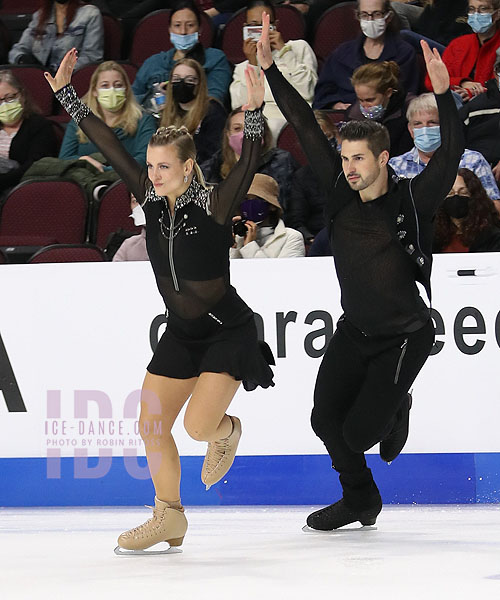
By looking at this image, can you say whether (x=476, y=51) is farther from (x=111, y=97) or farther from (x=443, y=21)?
(x=111, y=97)

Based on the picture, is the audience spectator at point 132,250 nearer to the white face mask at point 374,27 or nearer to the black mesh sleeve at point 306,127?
the black mesh sleeve at point 306,127

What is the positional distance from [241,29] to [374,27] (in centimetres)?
122

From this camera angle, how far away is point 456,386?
5.00 m

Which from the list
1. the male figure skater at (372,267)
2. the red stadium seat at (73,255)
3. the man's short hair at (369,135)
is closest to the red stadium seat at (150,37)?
the red stadium seat at (73,255)

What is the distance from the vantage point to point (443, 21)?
24.9 ft

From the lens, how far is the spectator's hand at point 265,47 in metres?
3.95

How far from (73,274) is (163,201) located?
1473 mm

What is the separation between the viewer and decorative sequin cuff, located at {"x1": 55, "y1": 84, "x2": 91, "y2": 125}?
3967mm

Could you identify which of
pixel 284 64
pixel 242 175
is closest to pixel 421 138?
pixel 284 64

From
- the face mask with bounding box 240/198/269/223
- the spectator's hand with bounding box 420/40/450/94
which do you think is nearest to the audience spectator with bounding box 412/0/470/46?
the face mask with bounding box 240/198/269/223

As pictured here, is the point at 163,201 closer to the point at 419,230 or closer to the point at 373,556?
the point at 419,230

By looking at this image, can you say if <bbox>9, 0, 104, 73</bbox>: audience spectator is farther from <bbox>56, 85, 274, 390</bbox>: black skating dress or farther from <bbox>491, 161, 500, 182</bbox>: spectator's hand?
<bbox>56, 85, 274, 390</bbox>: black skating dress

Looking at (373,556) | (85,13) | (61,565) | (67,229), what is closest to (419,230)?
(373,556)

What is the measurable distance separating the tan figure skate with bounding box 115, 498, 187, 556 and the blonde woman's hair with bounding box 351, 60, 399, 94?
Answer: 3.41 metres
